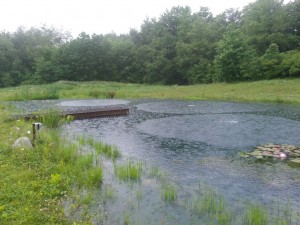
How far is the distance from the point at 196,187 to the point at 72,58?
55294 millimetres

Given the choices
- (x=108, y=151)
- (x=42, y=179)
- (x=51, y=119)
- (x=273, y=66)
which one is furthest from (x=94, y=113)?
(x=273, y=66)

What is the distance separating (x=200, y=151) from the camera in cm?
1256

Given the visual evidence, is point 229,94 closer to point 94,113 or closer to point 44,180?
point 94,113

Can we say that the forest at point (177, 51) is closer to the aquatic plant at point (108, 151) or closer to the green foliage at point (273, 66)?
the green foliage at point (273, 66)

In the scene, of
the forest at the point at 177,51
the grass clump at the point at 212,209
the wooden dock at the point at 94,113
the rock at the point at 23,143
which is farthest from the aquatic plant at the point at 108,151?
the forest at the point at 177,51

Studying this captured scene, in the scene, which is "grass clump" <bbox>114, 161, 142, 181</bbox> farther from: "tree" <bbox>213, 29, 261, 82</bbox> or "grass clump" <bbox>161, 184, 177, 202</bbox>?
"tree" <bbox>213, 29, 261, 82</bbox>

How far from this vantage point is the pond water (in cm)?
784

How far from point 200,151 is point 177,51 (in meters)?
48.1

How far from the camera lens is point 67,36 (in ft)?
314

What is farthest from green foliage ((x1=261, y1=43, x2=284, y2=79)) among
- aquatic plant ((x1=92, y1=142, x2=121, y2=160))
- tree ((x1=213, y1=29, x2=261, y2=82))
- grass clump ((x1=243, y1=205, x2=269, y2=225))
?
grass clump ((x1=243, y1=205, x2=269, y2=225))

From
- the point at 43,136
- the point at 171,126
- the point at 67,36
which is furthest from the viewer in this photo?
the point at 67,36

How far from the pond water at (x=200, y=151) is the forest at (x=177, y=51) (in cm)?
Answer: 2323

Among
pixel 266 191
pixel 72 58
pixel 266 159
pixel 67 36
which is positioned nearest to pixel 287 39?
pixel 72 58

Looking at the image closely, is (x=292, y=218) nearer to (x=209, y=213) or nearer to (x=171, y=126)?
(x=209, y=213)
